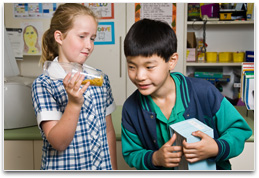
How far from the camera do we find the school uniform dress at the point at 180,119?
2.77 ft

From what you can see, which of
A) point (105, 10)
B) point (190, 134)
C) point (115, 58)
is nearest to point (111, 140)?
point (190, 134)

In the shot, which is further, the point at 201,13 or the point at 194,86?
the point at 201,13

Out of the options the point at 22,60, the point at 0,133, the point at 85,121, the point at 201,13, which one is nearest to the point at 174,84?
the point at 85,121

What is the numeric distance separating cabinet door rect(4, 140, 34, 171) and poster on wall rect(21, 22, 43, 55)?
62.5 inches

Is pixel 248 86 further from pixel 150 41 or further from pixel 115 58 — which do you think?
pixel 115 58

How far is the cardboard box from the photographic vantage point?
0.73m

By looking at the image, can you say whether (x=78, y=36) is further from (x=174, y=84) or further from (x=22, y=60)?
(x=22, y=60)

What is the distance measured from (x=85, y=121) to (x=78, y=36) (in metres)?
0.28

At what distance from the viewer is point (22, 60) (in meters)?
2.71

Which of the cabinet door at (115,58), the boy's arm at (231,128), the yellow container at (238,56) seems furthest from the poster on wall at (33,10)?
the boy's arm at (231,128)

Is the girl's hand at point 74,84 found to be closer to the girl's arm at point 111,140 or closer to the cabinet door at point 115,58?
the girl's arm at point 111,140

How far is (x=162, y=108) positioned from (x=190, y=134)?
0.59 feet

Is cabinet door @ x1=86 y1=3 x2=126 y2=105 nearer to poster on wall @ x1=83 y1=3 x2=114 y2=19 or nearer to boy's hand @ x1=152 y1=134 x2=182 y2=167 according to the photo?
poster on wall @ x1=83 y1=3 x2=114 y2=19

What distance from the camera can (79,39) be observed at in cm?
95
